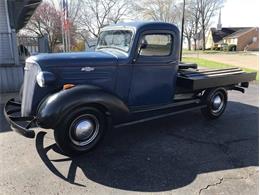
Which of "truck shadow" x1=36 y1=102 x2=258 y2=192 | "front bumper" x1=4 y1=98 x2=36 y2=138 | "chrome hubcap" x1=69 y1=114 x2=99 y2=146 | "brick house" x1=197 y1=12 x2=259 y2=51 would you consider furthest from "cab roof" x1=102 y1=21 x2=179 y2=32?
"brick house" x1=197 y1=12 x2=259 y2=51

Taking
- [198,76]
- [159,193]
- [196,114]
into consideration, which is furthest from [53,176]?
[196,114]

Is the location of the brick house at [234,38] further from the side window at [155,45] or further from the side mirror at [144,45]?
the side mirror at [144,45]

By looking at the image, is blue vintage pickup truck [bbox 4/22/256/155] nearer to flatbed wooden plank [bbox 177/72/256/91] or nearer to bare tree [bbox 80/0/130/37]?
flatbed wooden plank [bbox 177/72/256/91]

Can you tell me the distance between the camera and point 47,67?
3859mm

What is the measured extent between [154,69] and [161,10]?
34934mm

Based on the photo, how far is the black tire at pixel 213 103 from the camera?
18.2 feet

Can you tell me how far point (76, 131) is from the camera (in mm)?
3902

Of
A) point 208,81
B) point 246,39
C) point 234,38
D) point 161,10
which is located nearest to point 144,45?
point 208,81

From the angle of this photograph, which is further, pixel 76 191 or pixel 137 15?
pixel 137 15

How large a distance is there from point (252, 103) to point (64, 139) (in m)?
5.49

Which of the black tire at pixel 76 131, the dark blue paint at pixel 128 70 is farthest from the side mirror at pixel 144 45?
the black tire at pixel 76 131

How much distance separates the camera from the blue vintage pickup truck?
148 inches

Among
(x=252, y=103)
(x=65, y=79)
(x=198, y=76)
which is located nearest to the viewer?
(x=65, y=79)

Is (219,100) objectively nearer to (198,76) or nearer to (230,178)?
(198,76)
